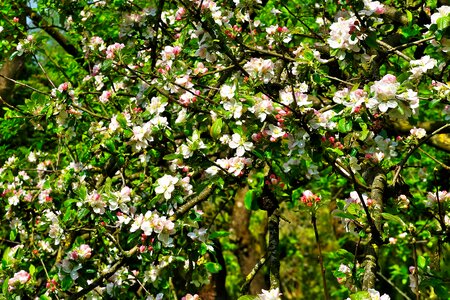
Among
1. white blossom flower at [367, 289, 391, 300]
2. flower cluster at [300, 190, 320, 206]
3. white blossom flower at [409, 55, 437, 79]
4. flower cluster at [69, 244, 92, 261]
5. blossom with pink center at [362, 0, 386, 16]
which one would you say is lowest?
white blossom flower at [367, 289, 391, 300]

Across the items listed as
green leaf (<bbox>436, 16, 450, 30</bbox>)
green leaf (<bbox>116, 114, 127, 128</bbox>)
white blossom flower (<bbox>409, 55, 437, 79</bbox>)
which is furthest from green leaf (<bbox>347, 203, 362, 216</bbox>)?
green leaf (<bbox>116, 114, 127, 128</bbox>)

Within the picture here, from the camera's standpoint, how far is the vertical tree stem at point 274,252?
2465 mm

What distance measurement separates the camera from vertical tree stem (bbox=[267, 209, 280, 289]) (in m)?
2.46

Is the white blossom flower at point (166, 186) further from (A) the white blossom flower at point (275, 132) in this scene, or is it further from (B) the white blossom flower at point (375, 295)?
(B) the white blossom flower at point (375, 295)

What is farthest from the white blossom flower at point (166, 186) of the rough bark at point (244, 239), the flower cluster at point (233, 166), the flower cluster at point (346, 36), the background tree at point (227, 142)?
the rough bark at point (244, 239)

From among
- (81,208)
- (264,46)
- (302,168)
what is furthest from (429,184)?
(81,208)

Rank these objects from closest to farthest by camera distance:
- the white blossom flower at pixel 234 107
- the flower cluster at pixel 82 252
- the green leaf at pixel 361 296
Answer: the green leaf at pixel 361 296, the white blossom flower at pixel 234 107, the flower cluster at pixel 82 252

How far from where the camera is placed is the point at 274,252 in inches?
105

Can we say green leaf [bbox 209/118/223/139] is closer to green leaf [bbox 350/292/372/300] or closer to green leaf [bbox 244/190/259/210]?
green leaf [bbox 244/190/259/210]

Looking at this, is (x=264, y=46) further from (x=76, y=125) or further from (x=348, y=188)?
(x=348, y=188)

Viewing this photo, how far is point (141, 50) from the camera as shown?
3742 mm

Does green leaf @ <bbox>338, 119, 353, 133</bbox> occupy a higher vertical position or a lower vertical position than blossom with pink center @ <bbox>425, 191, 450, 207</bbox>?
lower

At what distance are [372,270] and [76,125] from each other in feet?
6.05

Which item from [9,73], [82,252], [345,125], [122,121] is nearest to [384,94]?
[345,125]
